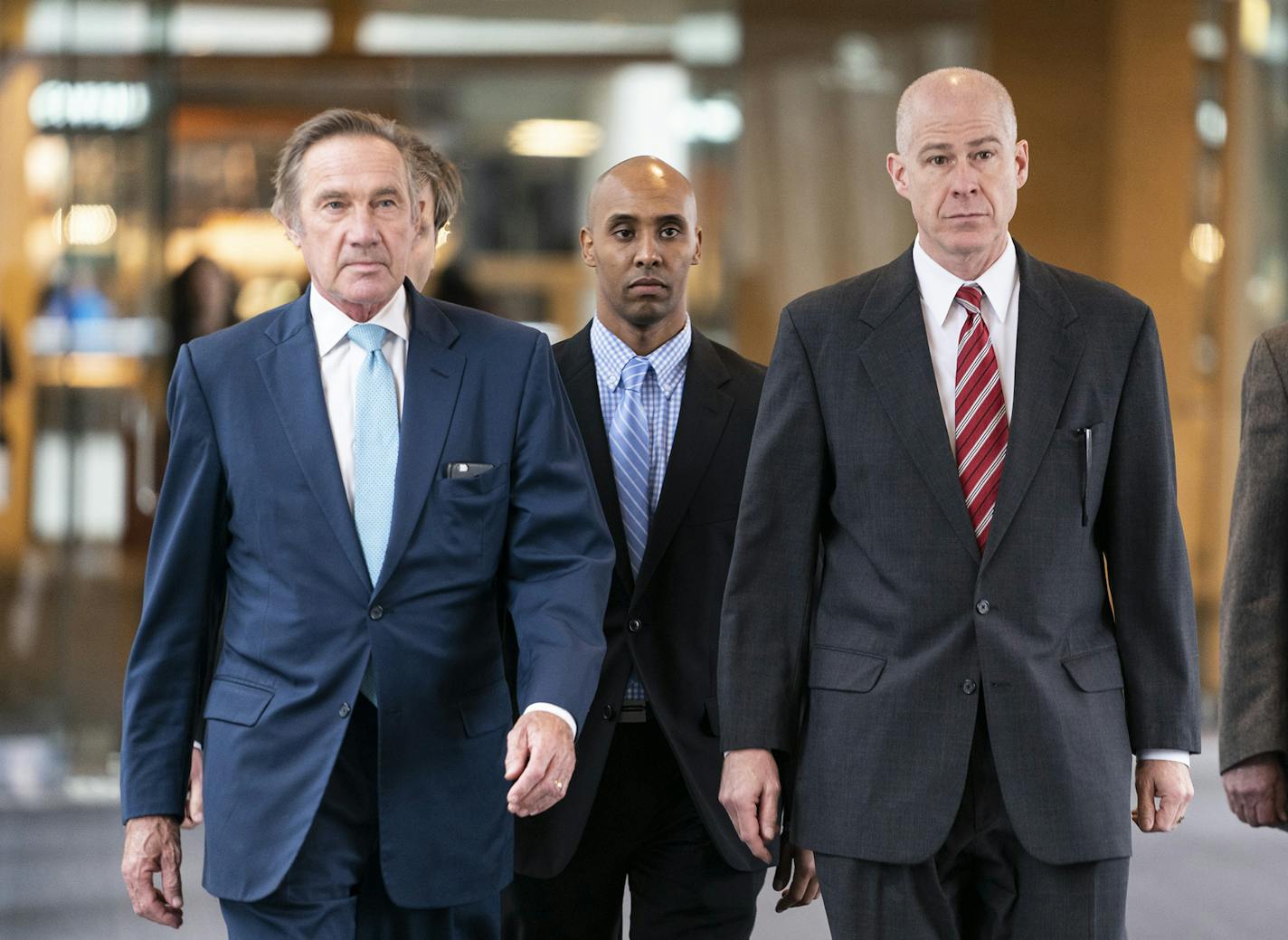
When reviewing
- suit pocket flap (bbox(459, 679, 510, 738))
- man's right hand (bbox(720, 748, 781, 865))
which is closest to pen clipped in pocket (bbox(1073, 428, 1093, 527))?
man's right hand (bbox(720, 748, 781, 865))

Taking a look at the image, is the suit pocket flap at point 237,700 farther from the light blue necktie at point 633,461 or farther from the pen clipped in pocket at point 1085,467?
the pen clipped in pocket at point 1085,467

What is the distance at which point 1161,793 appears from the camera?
9.64 feet

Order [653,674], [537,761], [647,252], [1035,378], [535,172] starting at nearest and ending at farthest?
[537,761]
[1035,378]
[653,674]
[647,252]
[535,172]

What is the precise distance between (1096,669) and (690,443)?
1.10m

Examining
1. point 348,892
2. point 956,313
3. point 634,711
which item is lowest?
point 348,892

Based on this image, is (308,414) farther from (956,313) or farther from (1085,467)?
(1085,467)

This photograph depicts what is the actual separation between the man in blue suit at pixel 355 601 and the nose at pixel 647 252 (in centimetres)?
73

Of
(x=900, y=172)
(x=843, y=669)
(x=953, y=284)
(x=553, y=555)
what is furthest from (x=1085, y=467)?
(x=553, y=555)

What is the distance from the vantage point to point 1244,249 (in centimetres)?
908

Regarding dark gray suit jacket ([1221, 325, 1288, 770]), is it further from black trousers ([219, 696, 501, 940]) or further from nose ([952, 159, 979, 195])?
black trousers ([219, 696, 501, 940])

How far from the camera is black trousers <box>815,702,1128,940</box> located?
113 inches

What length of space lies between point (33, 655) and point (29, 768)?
112 centimetres

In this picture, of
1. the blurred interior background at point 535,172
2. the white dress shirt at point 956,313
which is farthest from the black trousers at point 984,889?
the blurred interior background at point 535,172

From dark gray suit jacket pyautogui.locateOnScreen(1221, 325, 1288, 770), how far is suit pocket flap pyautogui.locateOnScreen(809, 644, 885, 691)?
578 millimetres
